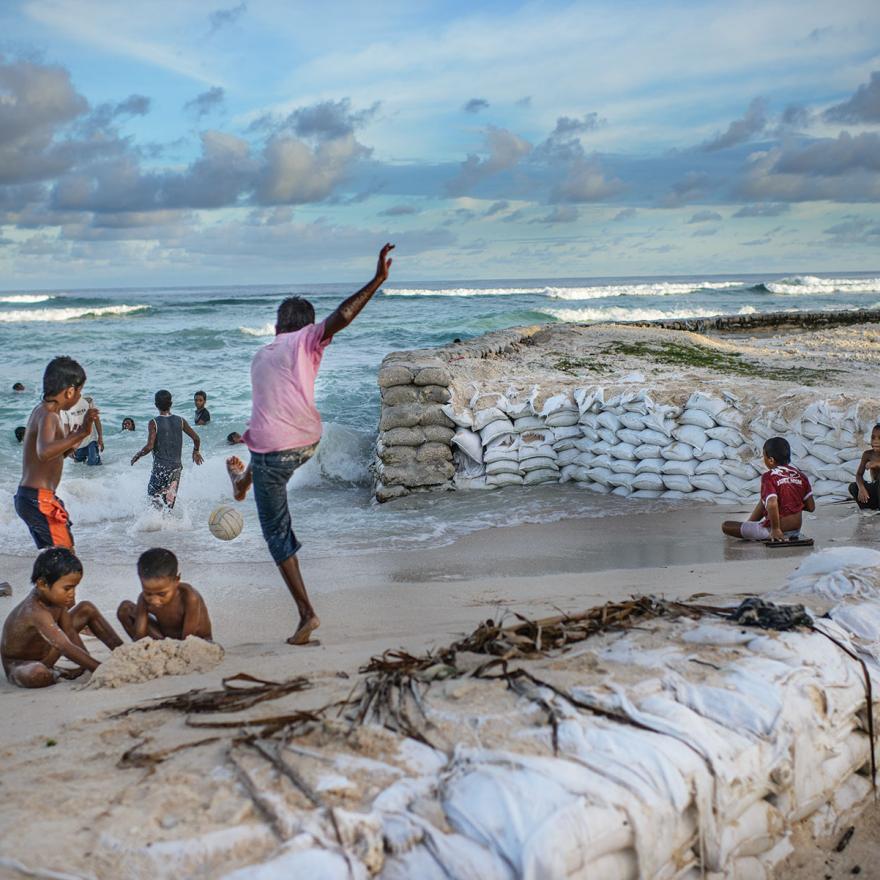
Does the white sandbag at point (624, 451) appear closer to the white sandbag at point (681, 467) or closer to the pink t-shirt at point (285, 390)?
the white sandbag at point (681, 467)

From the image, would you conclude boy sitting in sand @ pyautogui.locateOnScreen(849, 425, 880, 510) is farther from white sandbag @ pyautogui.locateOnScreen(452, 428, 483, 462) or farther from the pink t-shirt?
the pink t-shirt

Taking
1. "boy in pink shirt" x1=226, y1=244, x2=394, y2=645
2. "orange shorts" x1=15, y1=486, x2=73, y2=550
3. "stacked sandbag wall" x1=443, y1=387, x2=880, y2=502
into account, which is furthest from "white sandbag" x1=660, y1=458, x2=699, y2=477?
"orange shorts" x1=15, y1=486, x2=73, y2=550

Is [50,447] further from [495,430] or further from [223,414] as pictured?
[223,414]

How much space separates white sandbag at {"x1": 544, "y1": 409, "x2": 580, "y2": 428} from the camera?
721 cm

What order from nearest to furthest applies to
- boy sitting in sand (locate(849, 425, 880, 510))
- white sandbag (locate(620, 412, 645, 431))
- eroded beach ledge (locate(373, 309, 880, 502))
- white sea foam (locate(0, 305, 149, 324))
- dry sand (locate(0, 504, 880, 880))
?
dry sand (locate(0, 504, 880, 880)) < boy sitting in sand (locate(849, 425, 880, 510)) < eroded beach ledge (locate(373, 309, 880, 502)) < white sandbag (locate(620, 412, 645, 431)) < white sea foam (locate(0, 305, 149, 324))

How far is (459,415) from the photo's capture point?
23.6ft

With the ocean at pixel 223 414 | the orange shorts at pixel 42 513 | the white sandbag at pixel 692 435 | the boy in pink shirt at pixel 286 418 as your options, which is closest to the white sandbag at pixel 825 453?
the white sandbag at pixel 692 435

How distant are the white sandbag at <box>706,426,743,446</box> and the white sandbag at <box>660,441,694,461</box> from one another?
180mm

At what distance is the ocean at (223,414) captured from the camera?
21.6 feet

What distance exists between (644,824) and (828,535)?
3.92 meters

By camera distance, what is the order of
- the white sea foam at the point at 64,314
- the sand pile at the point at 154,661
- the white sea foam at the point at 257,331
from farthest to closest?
the white sea foam at the point at 64,314 → the white sea foam at the point at 257,331 → the sand pile at the point at 154,661

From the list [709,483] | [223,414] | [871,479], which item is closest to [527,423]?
[709,483]

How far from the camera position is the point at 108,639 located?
347cm

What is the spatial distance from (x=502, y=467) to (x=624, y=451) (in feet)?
3.23
